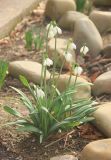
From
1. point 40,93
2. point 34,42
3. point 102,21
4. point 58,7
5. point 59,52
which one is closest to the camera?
point 40,93

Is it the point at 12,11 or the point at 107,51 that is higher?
the point at 12,11

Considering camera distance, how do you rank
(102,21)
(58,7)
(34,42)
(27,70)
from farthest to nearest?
(58,7), (102,21), (34,42), (27,70)

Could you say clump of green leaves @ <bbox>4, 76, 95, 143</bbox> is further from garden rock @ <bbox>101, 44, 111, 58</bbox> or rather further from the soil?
garden rock @ <bbox>101, 44, 111, 58</bbox>

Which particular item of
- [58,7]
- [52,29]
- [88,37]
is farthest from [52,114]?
[58,7]

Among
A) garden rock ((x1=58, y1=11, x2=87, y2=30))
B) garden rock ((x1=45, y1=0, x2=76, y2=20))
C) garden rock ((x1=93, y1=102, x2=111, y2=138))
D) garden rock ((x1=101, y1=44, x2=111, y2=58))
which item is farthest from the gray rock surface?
garden rock ((x1=93, y1=102, x2=111, y2=138))

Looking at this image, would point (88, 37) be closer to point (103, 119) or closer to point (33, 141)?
point (103, 119)

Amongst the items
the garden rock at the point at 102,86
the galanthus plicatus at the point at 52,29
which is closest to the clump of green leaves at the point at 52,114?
the galanthus plicatus at the point at 52,29
